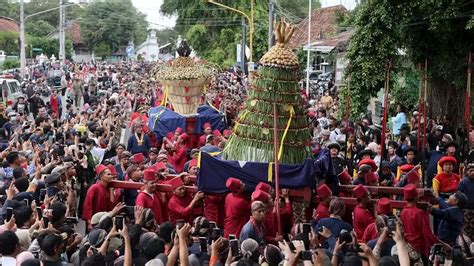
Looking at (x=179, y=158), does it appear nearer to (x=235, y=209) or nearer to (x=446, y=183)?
(x=446, y=183)

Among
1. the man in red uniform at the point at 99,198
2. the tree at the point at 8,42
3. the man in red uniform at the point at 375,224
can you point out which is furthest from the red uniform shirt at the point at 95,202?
the tree at the point at 8,42

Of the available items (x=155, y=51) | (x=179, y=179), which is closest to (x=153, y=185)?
(x=179, y=179)

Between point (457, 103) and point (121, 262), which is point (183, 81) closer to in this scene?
point (457, 103)

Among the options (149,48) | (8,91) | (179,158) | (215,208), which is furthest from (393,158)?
(149,48)

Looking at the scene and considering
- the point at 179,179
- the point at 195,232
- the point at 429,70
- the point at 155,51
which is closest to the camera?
the point at 195,232

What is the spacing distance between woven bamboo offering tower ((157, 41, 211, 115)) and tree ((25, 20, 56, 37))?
251 feet

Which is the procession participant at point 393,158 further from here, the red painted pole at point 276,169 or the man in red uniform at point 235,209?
the man in red uniform at point 235,209

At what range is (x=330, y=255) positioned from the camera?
764 centimetres

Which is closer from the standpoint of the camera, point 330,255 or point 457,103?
point 330,255

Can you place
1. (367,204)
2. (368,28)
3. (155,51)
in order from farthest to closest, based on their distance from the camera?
(155,51)
(368,28)
(367,204)

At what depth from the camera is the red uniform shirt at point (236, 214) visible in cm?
1013

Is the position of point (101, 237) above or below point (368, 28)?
below

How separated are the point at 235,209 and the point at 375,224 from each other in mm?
1822

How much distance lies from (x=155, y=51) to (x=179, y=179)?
10128 centimetres
